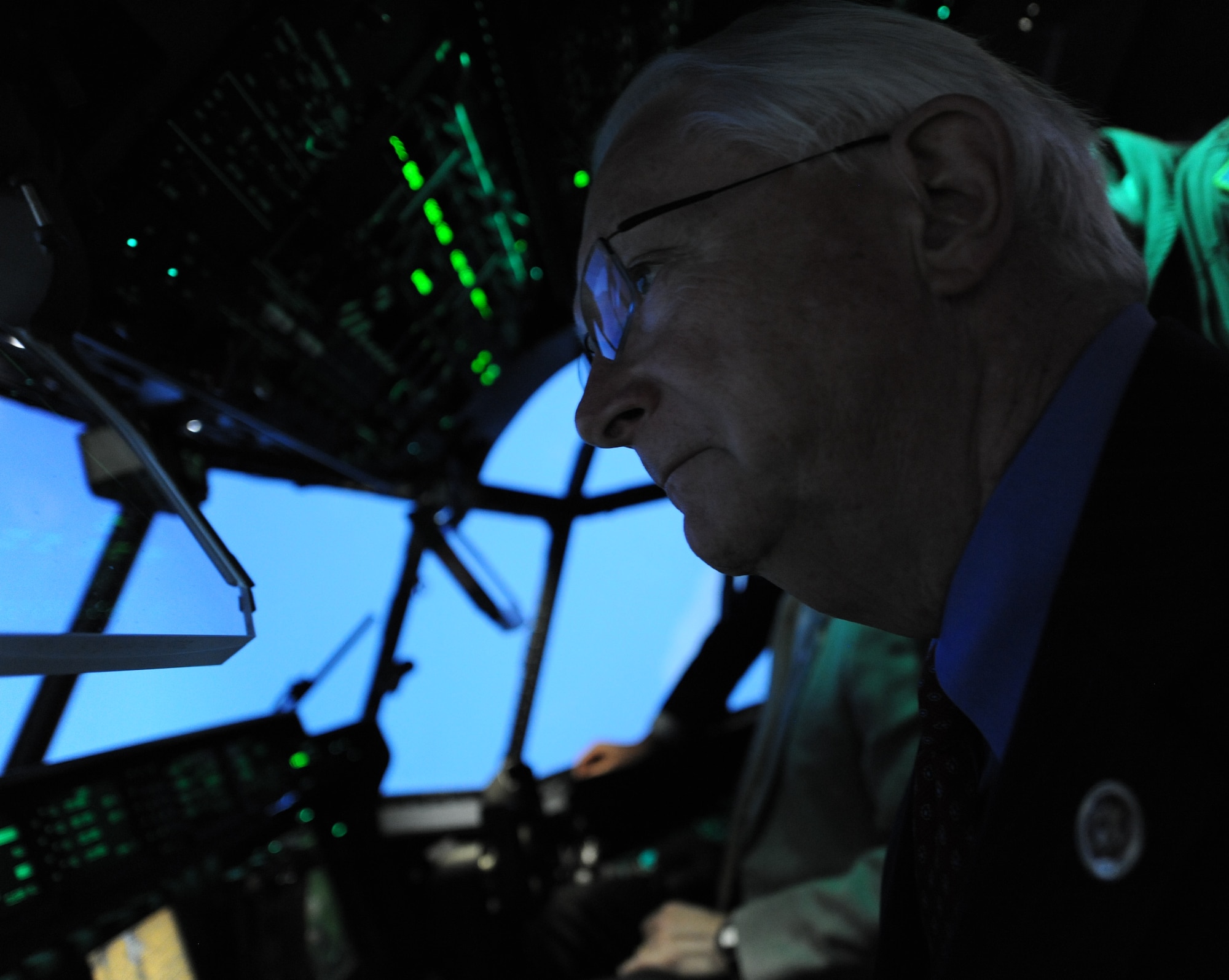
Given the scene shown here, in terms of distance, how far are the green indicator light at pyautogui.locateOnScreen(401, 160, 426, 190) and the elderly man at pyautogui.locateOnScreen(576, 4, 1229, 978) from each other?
1.58 ft

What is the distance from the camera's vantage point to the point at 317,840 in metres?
1.39

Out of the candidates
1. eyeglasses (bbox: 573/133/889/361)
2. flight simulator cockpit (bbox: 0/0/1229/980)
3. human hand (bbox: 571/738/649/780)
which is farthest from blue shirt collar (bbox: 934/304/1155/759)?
human hand (bbox: 571/738/649/780)

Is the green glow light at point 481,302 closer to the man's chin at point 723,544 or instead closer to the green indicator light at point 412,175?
the green indicator light at point 412,175

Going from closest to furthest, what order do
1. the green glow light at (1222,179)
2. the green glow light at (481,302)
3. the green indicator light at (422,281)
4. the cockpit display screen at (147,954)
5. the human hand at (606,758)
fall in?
the cockpit display screen at (147,954), the green glow light at (1222,179), the green indicator light at (422,281), the green glow light at (481,302), the human hand at (606,758)

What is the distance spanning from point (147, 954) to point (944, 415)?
100 centimetres

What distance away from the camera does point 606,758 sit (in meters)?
2.20

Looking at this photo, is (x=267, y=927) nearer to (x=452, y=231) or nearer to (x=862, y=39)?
(x=452, y=231)

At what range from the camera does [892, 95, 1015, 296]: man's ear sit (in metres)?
0.64

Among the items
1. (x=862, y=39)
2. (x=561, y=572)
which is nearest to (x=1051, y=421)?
(x=862, y=39)

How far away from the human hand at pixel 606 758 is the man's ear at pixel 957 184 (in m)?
1.74

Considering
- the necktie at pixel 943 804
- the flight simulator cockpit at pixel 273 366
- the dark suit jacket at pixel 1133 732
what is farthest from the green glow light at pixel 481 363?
the dark suit jacket at pixel 1133 732

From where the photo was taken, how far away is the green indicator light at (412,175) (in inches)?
47.3

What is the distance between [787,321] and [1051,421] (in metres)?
0.20

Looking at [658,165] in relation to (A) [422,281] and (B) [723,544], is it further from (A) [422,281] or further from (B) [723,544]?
(A) [422,281]
